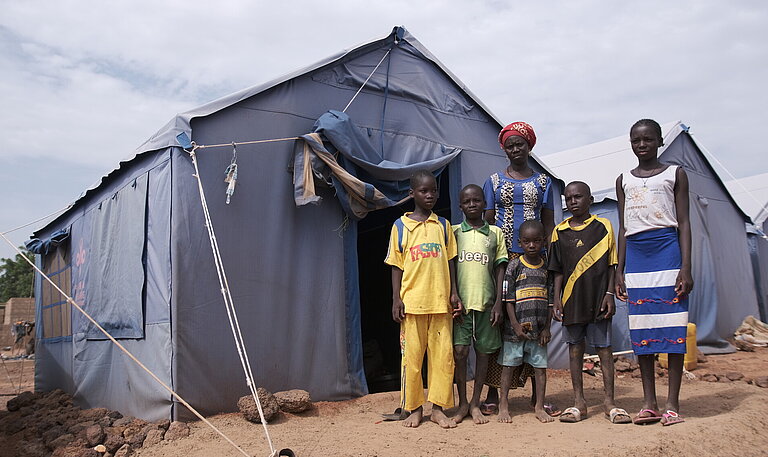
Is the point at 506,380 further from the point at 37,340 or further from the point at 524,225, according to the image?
the point at 37,340

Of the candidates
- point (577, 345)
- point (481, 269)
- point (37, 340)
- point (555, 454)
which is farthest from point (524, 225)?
point (37, 340)

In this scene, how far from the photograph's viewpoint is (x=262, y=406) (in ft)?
13.4

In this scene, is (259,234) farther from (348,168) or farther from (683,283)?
(683,283)

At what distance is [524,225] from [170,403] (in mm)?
2657

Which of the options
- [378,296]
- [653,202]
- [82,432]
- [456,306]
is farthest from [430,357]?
[378,296]

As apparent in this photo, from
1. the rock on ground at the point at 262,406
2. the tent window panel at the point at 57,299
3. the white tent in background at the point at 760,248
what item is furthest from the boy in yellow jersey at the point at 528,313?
the white tent in background at the point at 760,248

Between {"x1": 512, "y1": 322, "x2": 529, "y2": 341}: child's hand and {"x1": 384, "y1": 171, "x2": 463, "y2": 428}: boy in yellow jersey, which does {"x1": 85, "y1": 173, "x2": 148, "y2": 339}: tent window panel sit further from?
{"x1": 512, "y1": 322, "x2": 529, "y2": 341}: child's hand

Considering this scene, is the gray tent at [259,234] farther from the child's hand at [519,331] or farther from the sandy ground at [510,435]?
the child's hand at [519,331]

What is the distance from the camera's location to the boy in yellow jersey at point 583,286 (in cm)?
375

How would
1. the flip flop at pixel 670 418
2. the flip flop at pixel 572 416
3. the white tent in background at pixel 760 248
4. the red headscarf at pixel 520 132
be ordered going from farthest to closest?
the white tent in background at pixel 760 248 < the red headscarf at pixel 520 132 < the flip flop at pixel 572 416 < the flip flop at pixel 670 418

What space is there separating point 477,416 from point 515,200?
1.45m

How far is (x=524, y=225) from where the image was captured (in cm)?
392

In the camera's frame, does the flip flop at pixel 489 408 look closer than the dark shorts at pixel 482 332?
No

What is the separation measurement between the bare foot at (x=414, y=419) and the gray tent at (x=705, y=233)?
17.3ft
